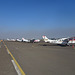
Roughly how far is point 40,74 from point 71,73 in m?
1.62

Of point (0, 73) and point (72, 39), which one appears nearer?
point (0, 73)

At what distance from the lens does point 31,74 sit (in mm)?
5324

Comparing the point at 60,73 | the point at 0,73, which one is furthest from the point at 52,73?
the point at 0,73

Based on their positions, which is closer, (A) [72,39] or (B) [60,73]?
(B) [60,73]

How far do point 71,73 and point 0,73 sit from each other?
12.3ft

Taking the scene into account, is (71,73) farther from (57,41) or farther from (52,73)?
(57,41)

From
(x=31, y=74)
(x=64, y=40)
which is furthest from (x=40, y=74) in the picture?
(x=64, y=40)

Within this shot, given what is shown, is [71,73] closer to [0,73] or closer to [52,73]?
[52,73]

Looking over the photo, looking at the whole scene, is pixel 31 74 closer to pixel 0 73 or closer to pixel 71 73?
pixel 0 73

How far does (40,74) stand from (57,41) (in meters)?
26.1

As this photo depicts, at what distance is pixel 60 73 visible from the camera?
17.9 ft

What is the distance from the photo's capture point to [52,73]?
18.0 ft

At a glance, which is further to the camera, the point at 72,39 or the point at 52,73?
the point at 72,39

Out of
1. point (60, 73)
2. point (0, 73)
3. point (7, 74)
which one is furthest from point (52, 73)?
point (0, 73)
